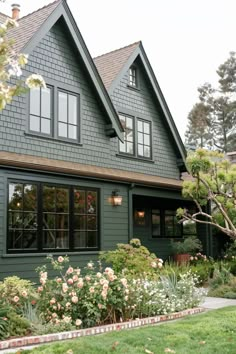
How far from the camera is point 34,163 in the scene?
10.6 metres

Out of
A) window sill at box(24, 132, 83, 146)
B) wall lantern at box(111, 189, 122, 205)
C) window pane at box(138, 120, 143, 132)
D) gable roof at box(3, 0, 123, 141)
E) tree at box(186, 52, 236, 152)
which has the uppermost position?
tree at box(186, 52, 236, 152)

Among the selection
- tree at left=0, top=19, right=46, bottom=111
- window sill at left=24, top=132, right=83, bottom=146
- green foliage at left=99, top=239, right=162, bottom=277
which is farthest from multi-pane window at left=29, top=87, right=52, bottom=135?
tree at left=0, top=19, right=46, bottom=111

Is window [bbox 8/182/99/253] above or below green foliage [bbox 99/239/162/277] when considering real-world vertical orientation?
above

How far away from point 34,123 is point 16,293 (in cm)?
543

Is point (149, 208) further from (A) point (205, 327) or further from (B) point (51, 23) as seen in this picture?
(A) point (205, 327)

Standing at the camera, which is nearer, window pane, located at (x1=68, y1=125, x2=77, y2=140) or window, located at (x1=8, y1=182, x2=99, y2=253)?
window, located at (x1=8, y1=182, x2=99, y2=253)

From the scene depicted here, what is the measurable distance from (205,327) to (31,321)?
8.19 feet

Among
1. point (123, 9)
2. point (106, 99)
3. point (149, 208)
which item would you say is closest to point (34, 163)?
point (106, 99)

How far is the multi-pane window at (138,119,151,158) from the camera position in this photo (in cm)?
1529

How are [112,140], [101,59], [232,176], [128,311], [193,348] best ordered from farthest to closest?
[101,59], [112,140], [232,176], [128,311], [193,348]

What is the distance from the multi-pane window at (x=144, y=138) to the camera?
15.3 metres

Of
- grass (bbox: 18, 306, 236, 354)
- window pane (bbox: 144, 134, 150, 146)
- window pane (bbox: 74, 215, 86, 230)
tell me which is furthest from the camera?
window pane (bbox: 144, 134, 150, 146)

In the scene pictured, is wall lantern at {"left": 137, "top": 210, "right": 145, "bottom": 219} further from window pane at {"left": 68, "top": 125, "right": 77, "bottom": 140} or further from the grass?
the grass

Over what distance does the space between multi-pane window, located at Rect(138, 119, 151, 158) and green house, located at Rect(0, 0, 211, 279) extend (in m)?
0.03
